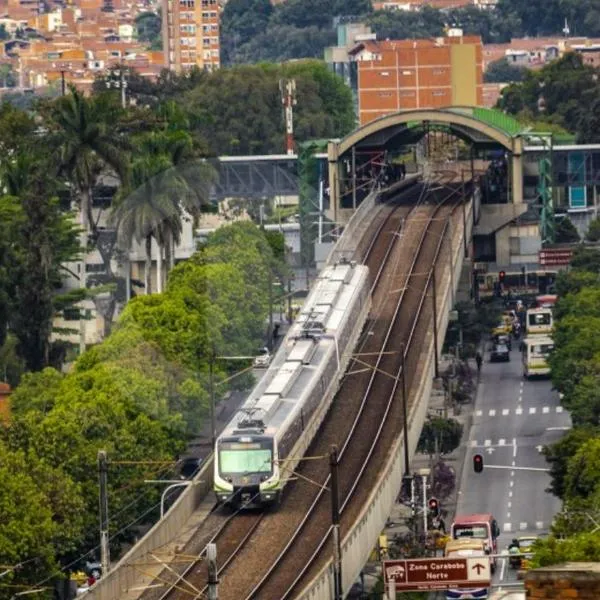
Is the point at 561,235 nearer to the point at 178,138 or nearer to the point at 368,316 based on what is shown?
the point at 178,138

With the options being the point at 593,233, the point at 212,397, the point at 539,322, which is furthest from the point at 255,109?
the point at 212,397

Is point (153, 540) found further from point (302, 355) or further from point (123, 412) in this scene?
point (302, 355)

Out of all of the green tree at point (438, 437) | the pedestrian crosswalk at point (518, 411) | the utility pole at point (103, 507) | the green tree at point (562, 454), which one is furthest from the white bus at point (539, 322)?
the utility pole at point (103, 507)

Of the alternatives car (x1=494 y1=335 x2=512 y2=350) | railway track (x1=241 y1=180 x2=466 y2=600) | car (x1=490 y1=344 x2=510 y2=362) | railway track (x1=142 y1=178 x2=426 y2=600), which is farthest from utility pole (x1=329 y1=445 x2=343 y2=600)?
car (x1=494 y1=335 x2=512 y2=350)

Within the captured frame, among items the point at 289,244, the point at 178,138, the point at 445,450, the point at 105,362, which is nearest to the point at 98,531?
the point at 105,362

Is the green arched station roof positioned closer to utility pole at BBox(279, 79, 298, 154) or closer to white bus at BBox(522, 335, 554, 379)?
white bus at BBox(522, 335, 554, 379)

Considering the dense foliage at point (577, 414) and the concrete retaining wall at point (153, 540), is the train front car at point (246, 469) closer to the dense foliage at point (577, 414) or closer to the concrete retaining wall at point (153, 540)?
the concrete retaining wall at point (153, 540)

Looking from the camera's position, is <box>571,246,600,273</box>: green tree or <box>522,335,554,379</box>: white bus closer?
<box>522,335,554,379</box>: white bus
